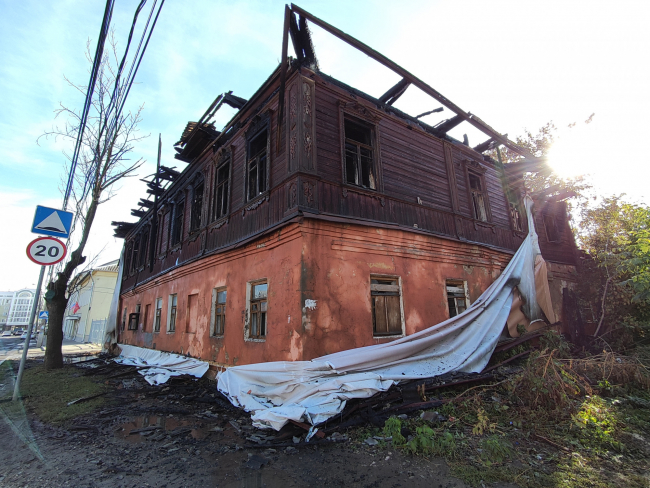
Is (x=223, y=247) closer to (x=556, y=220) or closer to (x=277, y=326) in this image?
(x=277, y=326)

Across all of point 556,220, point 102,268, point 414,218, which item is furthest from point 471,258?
point 102,268

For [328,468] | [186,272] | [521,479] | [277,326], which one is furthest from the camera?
[186,272]

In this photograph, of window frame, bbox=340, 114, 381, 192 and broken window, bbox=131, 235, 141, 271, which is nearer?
window frame, bbox=340, 114, 381, 192

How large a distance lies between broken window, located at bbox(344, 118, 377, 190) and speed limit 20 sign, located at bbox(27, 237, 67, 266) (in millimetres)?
5517

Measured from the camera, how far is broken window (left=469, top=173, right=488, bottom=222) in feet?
33.8

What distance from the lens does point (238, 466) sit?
3334mm

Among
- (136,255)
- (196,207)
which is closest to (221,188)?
(196,207)

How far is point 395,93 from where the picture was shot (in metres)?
8.21

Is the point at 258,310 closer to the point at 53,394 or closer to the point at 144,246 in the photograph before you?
the point at 53,394

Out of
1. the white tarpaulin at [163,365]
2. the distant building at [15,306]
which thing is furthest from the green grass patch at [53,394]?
the distant building at [15,306]

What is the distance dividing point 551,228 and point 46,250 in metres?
16.3

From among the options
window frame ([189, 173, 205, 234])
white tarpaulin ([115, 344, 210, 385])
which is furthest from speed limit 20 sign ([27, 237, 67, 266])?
window frame ([189, 173, 205, 234])

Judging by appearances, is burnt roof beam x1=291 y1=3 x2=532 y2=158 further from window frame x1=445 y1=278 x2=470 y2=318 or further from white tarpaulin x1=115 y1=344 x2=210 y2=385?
white tarpaulin x1=115 y1=344 x2=210 y2=385

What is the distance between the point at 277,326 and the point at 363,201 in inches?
125
